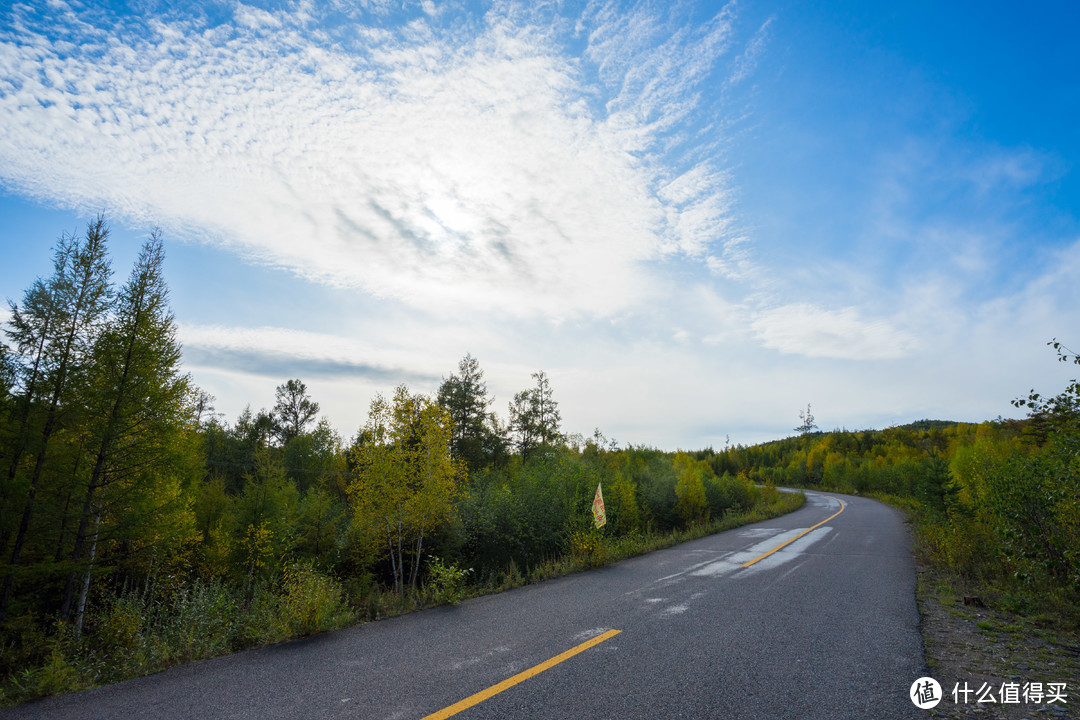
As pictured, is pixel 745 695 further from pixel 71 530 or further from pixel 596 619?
pixel 71 530

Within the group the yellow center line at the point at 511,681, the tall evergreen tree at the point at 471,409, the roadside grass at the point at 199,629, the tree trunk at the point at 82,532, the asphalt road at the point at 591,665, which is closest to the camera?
the yellow center line at the point at 511,681

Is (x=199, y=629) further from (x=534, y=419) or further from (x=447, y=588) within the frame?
(x=534, y=419)

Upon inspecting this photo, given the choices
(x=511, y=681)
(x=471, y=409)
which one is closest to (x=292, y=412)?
(x=471, y=409)

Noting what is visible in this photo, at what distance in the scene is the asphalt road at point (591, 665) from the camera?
3.72 metres

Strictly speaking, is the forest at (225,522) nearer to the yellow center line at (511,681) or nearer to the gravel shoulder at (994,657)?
the gravel shoulder at (994,657)

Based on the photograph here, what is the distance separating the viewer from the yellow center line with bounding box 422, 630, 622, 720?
11.8 feet

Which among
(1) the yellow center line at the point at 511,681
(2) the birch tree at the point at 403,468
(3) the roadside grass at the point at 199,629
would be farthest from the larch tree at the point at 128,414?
(1) the yellow center line at the point at 511,681

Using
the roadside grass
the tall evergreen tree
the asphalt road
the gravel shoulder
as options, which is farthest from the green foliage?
the tall evergreen tree

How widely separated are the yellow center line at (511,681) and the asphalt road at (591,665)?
0.21ft

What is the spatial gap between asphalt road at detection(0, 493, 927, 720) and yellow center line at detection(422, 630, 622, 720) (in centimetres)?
6

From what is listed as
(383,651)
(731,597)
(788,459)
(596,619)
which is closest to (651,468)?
(731,597)

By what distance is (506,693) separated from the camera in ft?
12.8

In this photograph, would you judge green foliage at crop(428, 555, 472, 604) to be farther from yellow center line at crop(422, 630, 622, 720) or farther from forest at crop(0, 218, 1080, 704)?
yellow center line at crop(422, 630, 622, 720)

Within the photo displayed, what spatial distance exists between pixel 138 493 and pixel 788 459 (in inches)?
4496
